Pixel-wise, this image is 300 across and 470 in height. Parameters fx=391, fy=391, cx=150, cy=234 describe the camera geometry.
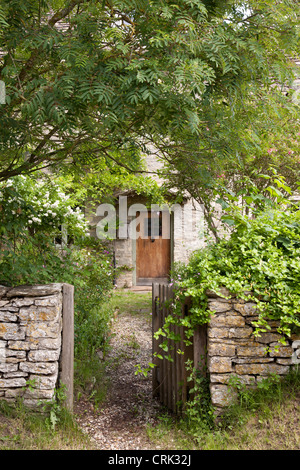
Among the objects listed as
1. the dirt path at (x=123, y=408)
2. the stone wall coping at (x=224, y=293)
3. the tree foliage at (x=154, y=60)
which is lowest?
the dirt path at (x=123, y=408)

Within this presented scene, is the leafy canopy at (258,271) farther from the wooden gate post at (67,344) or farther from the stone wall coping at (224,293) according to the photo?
the wooden gate post at (67,344)

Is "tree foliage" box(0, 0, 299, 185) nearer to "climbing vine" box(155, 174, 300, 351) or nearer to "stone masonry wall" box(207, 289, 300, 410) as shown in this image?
"climbing vine" box(155, 174, 300, 351)

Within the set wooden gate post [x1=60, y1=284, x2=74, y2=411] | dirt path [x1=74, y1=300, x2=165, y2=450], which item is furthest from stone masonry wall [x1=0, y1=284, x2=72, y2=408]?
dirt path [x1=74, y1=300, x2=165, y2=450]

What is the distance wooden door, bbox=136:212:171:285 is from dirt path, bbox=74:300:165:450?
634cm

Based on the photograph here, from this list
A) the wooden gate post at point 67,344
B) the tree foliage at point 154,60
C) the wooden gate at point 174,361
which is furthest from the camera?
the wooden gate post at point 67,344

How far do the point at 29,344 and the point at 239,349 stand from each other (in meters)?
1.91

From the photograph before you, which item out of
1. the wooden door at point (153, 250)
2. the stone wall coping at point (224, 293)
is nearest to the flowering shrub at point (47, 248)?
the stone wall coping at point (224, 293)

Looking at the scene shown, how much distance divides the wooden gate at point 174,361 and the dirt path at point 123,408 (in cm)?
25

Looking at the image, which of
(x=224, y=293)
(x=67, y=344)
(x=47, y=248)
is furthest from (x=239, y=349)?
(x=47, y=248)

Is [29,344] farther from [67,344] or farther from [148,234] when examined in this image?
[148,234]

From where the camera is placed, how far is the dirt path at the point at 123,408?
3718mm

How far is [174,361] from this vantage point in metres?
4.24

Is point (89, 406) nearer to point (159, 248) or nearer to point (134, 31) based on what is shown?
point (134, 31)
